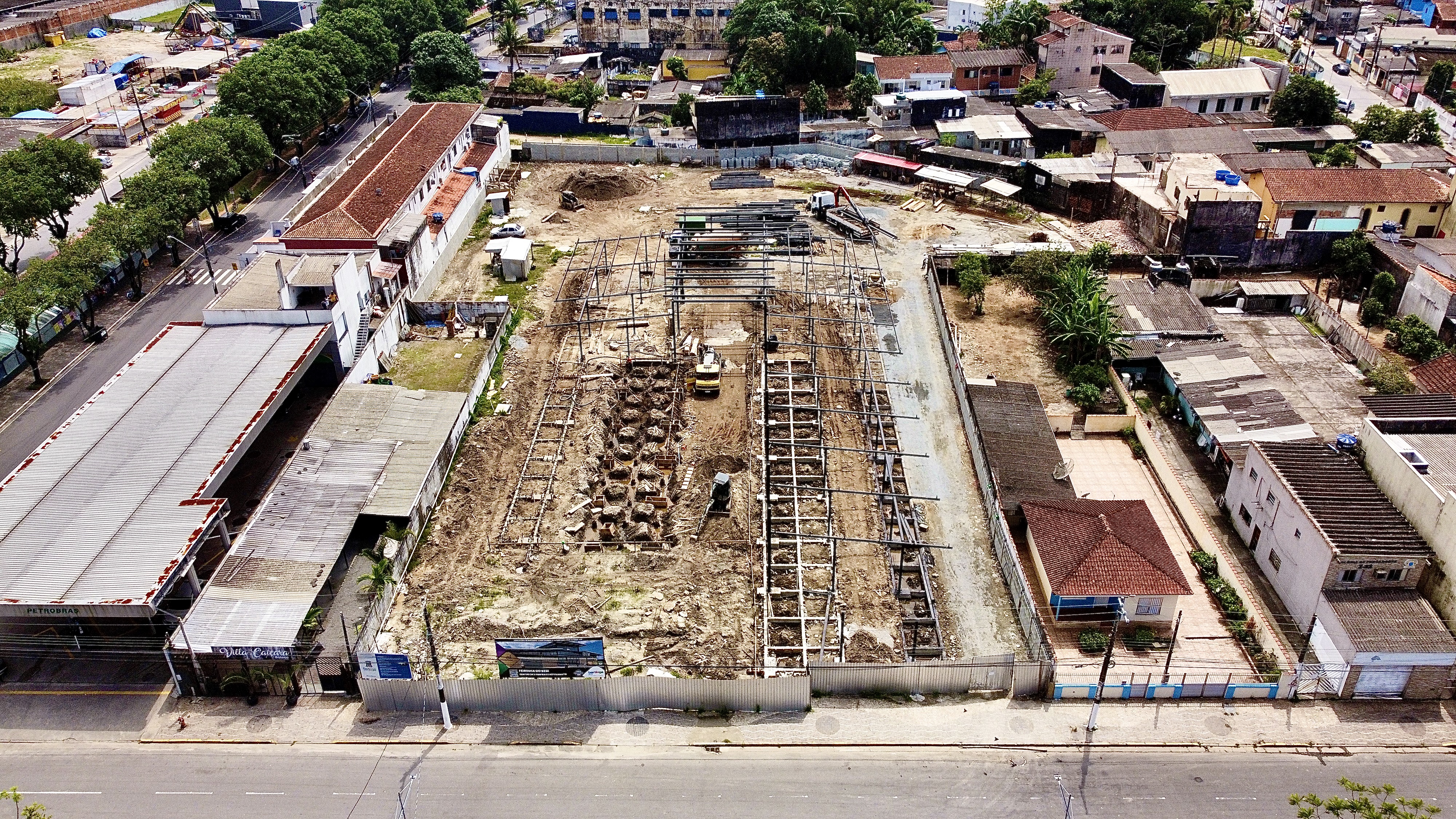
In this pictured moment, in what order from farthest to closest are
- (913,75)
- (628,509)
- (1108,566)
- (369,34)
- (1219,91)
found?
(369,34)
(913,75)
(1219,91)
(628,509)
(1108,566)

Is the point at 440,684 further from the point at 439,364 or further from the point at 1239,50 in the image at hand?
the point at 1239,50

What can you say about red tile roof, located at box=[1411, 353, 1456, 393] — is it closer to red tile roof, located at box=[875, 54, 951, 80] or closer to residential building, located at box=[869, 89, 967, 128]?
residential building, located at box=[869, 89, 967, 128]

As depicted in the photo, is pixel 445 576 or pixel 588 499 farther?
pixel 588 499

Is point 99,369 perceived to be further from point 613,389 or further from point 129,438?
point 613,389

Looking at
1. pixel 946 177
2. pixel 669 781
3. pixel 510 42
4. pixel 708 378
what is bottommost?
pixel 669 781

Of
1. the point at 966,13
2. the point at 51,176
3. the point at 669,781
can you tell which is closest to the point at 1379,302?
Result: the point at 669,781

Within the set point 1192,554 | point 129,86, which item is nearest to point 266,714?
point 1192,554
